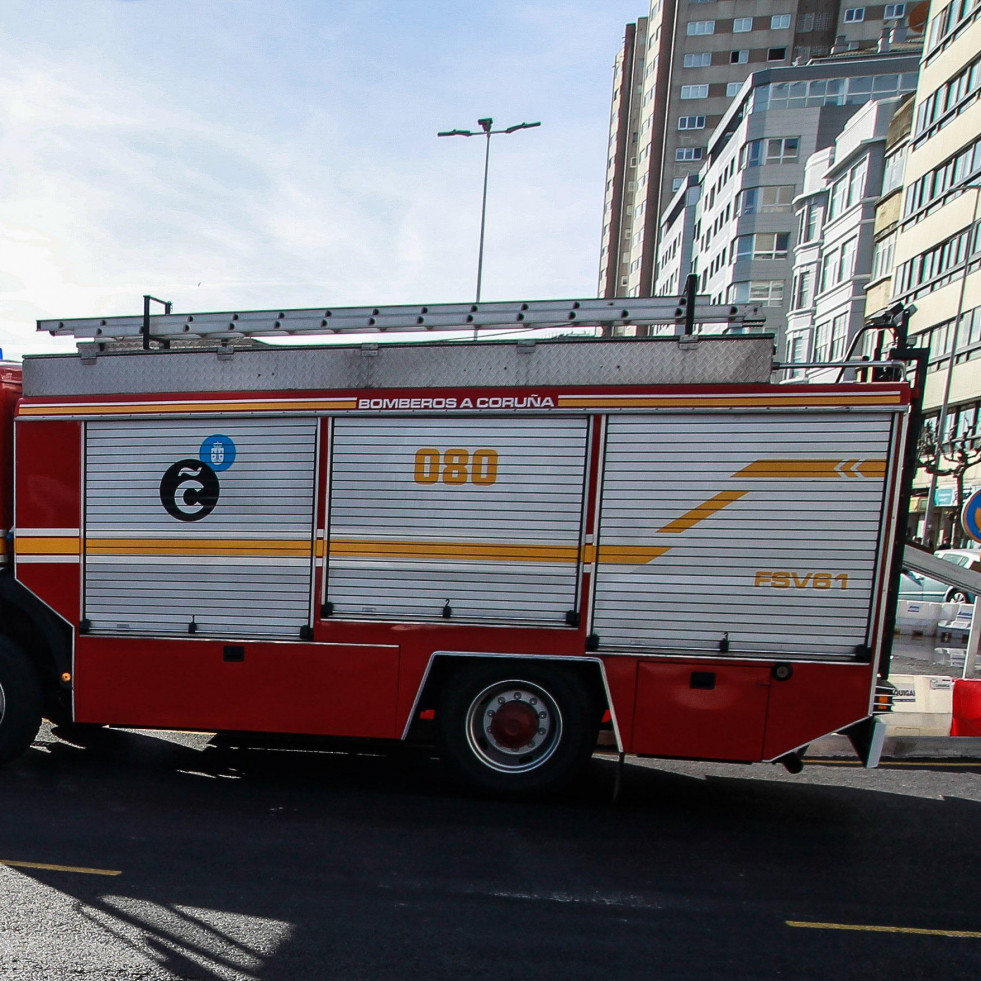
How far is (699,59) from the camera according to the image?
260 feet

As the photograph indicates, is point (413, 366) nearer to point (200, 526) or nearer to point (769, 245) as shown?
→ point (200, 526)

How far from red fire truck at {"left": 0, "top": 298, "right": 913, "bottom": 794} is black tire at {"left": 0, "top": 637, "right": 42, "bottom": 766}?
0.02m

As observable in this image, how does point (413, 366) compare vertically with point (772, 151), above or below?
below

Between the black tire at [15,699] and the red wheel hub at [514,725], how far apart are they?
3520 millimetres

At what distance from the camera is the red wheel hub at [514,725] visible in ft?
18.9

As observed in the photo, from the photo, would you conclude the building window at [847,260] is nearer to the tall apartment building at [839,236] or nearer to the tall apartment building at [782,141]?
the tall apartment building at [839,236]

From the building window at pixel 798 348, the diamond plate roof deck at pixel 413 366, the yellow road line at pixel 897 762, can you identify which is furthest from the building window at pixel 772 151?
the diamond plate roof deck at pixel 413 366

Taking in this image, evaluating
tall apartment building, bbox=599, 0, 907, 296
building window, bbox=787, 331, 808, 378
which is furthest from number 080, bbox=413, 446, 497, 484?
tall apartment building, bbox=599, 0, 907, 296

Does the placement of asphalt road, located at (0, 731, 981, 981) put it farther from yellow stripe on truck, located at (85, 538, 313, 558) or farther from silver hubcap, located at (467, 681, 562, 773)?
yellow stripe on truck, located at (85, 538, 313, 558)

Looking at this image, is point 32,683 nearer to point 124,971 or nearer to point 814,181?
point 124,971

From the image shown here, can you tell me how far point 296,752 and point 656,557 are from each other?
145 inches

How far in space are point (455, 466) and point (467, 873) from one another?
8.60 ft

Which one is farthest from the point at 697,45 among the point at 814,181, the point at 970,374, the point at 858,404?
the point at 858,404

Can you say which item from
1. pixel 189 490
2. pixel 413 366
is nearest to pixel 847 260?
pixel 413 366
